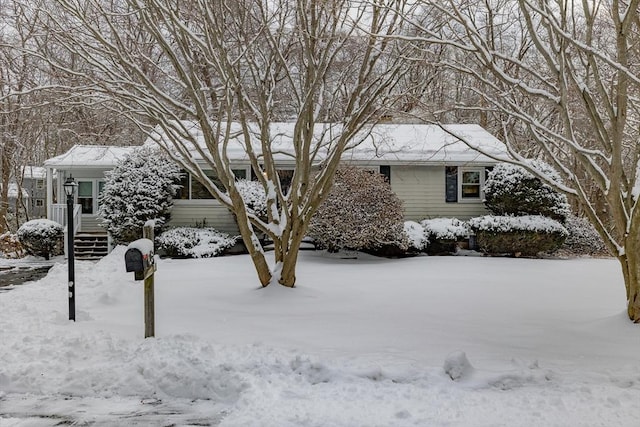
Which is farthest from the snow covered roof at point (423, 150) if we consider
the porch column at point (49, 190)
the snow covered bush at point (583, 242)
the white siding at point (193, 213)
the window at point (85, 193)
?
the porch column at point (49, 190)

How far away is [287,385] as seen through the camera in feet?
15.1

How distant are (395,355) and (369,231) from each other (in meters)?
9.15

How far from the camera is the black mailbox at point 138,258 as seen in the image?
5547 millimetres

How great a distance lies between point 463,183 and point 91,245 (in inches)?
514

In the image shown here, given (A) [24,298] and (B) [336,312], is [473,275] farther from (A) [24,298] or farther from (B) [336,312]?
(A) [24,298]

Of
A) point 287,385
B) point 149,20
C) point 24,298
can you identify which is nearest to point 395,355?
point 287,385

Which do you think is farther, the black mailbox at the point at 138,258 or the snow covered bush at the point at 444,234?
the snow covered bush at the point at 444,234

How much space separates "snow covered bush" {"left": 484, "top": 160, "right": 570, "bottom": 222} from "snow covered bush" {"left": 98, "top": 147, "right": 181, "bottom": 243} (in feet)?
34.2

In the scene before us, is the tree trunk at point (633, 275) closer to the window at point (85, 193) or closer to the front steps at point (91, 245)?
the front steps at point (91, 245)

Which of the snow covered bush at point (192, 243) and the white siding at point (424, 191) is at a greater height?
the white siding at point (424, 191)

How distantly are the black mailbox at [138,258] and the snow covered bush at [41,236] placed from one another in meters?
13.7

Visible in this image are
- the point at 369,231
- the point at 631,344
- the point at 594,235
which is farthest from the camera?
the point at 594,235

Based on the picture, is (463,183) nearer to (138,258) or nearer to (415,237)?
(415,237)

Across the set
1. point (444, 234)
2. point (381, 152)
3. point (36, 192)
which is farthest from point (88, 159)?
point (36, 192)
